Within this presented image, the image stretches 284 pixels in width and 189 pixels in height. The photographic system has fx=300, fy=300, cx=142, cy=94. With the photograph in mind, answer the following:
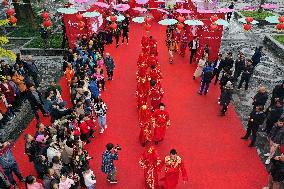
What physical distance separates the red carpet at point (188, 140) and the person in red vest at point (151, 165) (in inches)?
22.5

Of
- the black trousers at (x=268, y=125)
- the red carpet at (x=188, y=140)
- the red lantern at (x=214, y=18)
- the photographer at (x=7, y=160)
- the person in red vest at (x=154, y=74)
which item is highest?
the red lantern at (x=214, y=18)

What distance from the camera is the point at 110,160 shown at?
821cm

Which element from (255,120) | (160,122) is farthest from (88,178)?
(255,120)

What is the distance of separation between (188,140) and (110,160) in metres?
3.56

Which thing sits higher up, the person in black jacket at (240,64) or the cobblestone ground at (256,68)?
the person in black jacket at (240,64)

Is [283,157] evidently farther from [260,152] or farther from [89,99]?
[89,99]

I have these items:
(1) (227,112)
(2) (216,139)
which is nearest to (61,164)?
(2) (216,139)

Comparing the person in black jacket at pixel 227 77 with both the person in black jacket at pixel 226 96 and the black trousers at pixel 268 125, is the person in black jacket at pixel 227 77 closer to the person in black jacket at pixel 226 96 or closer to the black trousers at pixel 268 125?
the person in black jacket at pixel 226 96

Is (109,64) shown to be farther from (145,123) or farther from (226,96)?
(226,96)

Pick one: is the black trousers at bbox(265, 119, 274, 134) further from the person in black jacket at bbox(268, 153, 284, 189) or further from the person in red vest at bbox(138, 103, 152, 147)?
the person in red vest at bbox(138, 103, 152, 147)

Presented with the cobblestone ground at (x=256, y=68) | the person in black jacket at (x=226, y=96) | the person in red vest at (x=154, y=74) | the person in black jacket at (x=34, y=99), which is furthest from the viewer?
the cobblestone ground at (x=256, y=68)

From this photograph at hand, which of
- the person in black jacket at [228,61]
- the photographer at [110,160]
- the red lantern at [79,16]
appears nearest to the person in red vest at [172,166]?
the photographer at [110,160]

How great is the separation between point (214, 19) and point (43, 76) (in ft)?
29.4

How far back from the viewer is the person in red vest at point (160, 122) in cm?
973
